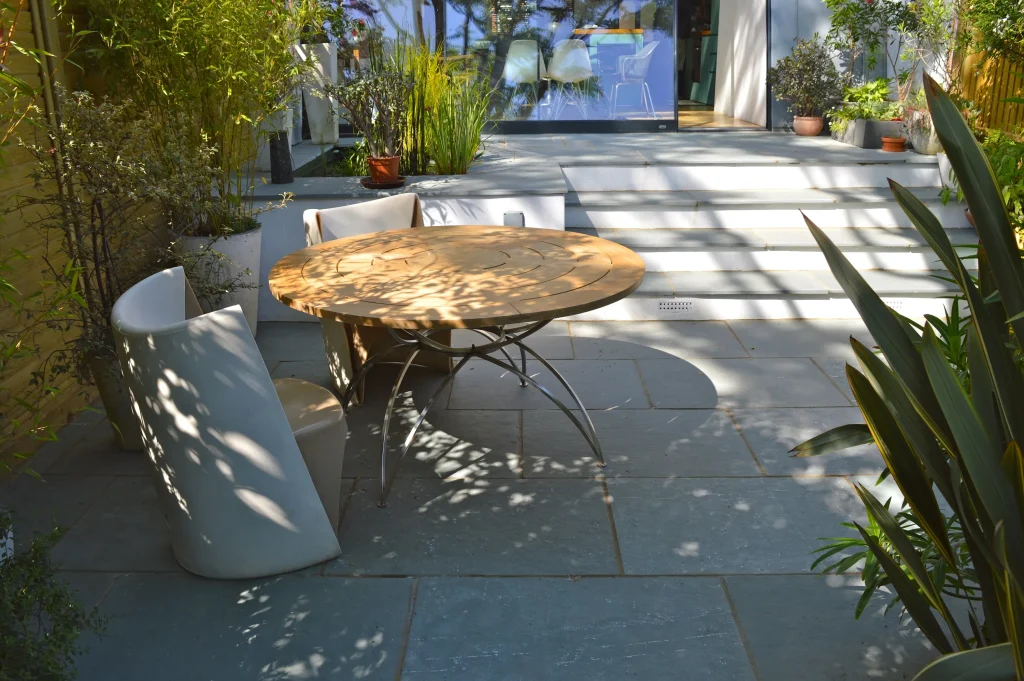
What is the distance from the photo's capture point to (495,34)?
8734 millimetres

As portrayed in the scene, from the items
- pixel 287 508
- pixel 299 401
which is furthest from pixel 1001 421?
pixel 299 401

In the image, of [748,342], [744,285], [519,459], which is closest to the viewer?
[519,459]

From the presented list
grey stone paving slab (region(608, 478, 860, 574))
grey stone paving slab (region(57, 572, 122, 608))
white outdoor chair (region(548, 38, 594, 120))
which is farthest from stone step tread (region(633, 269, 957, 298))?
white outdoor chair (region(548, 38, 594, 120))

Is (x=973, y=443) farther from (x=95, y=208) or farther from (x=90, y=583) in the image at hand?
(x=95, y=208)

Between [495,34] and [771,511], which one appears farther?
[495,34]

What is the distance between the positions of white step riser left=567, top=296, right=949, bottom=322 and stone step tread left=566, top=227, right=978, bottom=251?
0.60 meters

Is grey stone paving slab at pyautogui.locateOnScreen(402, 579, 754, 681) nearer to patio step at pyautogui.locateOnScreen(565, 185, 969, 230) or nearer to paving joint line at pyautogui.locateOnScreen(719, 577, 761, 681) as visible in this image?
paving joint line at pyautogui.locateOnScreen(719, 577, 761, 681)

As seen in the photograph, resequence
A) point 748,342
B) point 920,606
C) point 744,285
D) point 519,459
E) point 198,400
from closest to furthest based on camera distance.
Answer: point 920,606 < point 198,400 < point 519,459 < point 748,342 < point 744,285

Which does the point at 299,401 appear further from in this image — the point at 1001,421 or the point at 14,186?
the point at 1001,421

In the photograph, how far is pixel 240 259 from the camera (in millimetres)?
4535

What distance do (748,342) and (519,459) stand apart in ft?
6.12

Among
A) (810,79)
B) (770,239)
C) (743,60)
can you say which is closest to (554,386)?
(770,239)

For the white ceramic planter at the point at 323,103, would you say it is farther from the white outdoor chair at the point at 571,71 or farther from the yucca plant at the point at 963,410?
the yucca plant at the point at 963,410

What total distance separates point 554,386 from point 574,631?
5.98ft
